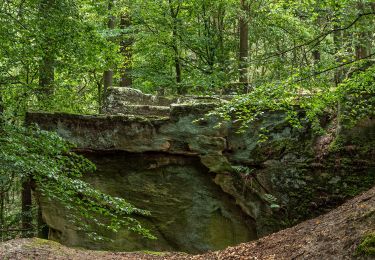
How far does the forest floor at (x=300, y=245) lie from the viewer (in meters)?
6.03

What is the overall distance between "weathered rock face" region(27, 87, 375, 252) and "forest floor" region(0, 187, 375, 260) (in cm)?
124

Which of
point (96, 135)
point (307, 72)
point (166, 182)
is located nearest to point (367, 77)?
point (307, 72)

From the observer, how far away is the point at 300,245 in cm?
713

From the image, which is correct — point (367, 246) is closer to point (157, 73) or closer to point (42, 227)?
point (42, 227)

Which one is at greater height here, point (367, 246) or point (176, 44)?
point (176, 44)

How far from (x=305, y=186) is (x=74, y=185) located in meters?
5.92

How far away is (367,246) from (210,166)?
5.54 m

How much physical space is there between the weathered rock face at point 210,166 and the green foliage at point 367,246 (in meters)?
4.69

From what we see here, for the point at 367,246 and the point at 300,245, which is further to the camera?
the point at 300,245

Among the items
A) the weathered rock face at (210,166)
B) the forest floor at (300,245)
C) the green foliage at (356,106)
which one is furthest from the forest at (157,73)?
the forest floor at (300,245)

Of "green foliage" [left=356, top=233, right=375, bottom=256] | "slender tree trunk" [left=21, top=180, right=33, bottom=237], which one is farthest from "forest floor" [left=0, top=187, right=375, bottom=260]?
"slender tree trunk" [left=21, top=180, right=33, bottom=237]

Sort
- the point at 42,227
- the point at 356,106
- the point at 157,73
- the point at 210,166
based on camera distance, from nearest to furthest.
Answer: the point at 356,106
the point at 210,166
the point at 42,227
the point at 157,73

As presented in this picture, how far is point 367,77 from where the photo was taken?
671 cm

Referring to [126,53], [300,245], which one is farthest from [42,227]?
[126,53]
